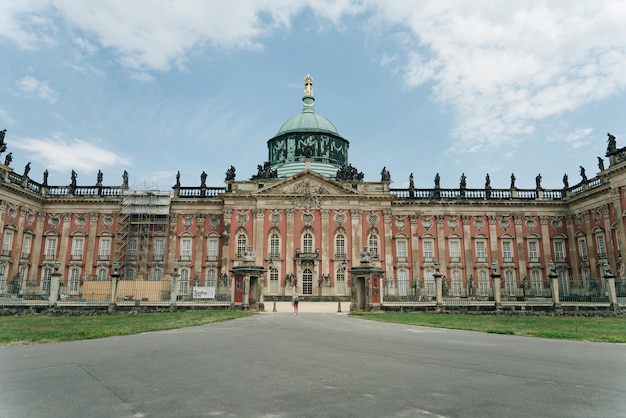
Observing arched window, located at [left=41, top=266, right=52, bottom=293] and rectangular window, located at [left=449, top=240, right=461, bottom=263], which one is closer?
arched window, located at [left=41, top=266, right=52, bottom=293]

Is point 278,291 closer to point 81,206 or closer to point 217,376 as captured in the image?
point 81,206

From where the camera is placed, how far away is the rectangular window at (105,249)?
51.2m

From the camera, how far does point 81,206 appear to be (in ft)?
171

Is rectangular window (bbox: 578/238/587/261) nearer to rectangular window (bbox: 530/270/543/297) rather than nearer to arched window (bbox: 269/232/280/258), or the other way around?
rectangular window (bbox: 530/270/543/297)

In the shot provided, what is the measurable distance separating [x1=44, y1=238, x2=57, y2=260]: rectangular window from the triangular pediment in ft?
80.5

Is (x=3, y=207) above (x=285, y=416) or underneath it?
above

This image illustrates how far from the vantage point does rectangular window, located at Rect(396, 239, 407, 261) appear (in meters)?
52.3

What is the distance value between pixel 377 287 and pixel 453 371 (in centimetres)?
2283

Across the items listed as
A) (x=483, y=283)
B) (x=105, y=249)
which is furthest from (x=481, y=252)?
(x=105, y=249)

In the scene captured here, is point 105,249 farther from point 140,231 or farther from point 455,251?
point 455,251

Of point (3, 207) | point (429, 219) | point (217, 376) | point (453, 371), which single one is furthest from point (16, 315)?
point (429, 219)

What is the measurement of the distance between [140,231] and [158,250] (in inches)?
117

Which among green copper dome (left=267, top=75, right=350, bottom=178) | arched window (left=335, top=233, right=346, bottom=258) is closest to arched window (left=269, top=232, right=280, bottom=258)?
arched window (left=335, top=233, right=346, bottom=258)

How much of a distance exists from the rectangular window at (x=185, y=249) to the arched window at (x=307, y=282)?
13.7 meters
